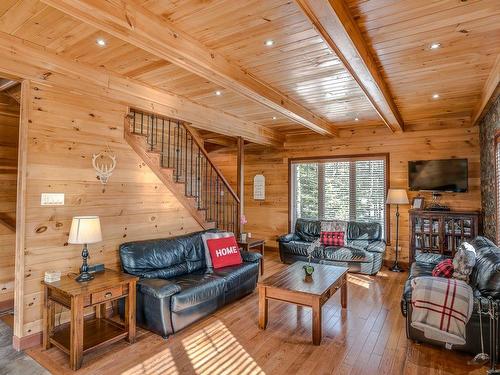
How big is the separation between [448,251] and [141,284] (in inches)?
194

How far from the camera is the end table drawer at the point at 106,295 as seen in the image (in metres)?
2.66

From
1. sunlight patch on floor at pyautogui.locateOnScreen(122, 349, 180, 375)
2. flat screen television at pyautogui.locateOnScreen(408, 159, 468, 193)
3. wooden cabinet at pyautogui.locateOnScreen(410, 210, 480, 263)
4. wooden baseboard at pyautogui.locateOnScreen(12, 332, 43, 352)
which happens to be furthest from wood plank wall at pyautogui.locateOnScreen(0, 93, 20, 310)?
flat screen television at pyautogui.locateOnScreen(408, 159, 468, 193)

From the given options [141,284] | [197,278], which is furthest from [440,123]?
[141,284]

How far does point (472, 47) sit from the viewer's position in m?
2.80

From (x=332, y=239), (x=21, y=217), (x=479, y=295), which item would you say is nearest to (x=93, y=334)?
(x=21, y=217)

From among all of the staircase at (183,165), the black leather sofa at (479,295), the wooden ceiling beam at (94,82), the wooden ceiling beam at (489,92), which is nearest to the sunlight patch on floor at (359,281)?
the black leather sofa at (479,295)

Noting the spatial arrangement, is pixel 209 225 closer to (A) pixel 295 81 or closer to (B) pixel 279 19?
(A) pixel 295 81

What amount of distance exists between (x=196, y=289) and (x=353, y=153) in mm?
4591

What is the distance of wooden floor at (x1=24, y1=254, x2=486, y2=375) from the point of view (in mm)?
2518

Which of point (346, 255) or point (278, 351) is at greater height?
point (346, 255)

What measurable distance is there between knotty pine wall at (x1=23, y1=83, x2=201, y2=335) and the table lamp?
1.24 ft

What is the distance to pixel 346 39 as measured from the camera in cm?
231

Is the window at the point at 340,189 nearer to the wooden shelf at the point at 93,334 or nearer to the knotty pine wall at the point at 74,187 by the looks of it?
the knotty pine wall at the point at 74,187

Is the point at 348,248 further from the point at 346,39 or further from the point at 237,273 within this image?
the point at 346,39
